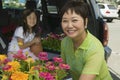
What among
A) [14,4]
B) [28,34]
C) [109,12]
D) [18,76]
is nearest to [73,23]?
[18,76]

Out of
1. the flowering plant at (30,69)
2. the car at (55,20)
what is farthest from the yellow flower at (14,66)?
the car at (55,20)

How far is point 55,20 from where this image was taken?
7.12 metres

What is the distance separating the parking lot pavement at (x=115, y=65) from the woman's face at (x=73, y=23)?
5.10 meters

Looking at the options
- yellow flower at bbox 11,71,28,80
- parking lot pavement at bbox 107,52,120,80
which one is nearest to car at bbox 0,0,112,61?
parking lot pavement at bbox 107,52,120,80

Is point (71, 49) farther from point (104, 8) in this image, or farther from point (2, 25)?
point (104, 8)

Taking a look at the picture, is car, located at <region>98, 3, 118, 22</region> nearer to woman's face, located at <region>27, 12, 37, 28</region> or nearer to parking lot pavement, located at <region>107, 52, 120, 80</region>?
parking lot pavement, located at <region>107, 52, 120, 80</region>

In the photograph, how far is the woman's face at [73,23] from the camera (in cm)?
237

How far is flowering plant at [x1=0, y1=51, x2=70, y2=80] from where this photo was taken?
7.22ft

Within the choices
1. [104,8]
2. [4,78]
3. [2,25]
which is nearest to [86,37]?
[4,78]

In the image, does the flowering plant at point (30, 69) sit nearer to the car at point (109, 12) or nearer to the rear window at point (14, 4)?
the rear window at point (14, 4)

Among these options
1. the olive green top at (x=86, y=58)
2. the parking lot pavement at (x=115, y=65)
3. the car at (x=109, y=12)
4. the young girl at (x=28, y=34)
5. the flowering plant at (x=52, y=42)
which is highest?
the olive green top at (x=86, y=58)

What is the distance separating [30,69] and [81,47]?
371 millimetres

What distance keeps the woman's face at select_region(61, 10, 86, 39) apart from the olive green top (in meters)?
0.14

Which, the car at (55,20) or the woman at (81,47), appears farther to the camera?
the car at (55,20)
